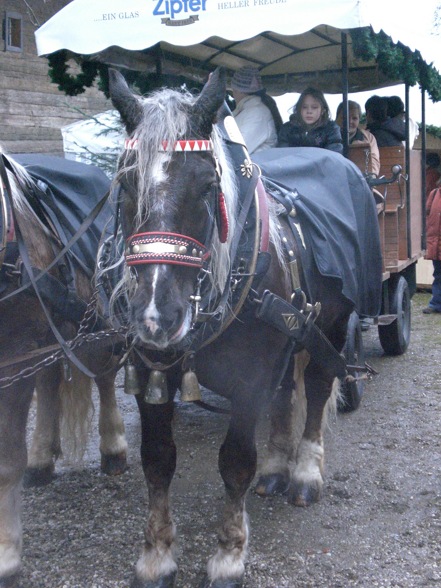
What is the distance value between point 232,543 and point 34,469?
1.39 metres

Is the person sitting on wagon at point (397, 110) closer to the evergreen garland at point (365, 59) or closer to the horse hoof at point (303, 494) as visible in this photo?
the evergreen garland at point (365, 59)

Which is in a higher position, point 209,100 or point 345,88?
point 345,88

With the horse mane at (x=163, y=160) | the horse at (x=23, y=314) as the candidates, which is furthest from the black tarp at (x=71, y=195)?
the horse mane at (x=163, y=160)

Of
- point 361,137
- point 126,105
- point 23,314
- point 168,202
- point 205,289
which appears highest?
point 361,137

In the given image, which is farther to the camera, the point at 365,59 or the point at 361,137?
Result: the point at 361,137

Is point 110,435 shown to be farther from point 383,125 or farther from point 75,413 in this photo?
point 383,125

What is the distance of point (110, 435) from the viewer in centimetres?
381

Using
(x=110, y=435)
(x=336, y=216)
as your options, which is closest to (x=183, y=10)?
(x=336, y=216)

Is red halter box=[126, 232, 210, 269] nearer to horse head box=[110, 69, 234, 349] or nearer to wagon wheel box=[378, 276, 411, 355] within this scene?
horse head box=[110, 69, 234, 349]

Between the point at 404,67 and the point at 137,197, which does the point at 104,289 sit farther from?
the point at 404,67

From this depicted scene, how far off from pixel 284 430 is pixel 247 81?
2.67 meters

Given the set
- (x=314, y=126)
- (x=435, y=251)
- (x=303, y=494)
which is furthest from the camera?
(x=435, y=251)

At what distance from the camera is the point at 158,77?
17.1 feet

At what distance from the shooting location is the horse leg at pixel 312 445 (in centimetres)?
345
